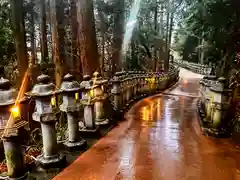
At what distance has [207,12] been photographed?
8.42 meters

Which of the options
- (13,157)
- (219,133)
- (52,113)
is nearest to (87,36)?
(52,113)

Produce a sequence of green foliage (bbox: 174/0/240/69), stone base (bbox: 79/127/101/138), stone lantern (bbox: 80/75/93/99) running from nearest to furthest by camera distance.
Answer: stone lantern (bbox: 80/75/93/99), stone base (bbox: 79/127/101/138), green foliage (bbox: 174/0/240/69)

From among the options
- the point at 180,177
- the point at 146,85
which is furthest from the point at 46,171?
the point at 146,85

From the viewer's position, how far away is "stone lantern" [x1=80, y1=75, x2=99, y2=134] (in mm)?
4438

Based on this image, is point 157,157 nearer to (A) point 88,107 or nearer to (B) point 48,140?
(A) point 88,107

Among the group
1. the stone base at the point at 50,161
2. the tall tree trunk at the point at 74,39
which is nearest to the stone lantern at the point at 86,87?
the stone base at the point at 50,161

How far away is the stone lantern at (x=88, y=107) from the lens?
14.6 feet

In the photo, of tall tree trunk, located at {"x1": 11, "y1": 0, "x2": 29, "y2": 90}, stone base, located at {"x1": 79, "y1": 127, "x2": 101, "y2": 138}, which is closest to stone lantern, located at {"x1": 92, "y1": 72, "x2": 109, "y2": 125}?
stone base, located at {"x1": 79, "y1": 127, "x2": 101, "y2": 138}

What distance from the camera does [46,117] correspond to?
9.99ft

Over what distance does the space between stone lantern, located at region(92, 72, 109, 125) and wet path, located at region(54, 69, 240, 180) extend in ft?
1.20

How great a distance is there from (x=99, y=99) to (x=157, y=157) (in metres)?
1.89

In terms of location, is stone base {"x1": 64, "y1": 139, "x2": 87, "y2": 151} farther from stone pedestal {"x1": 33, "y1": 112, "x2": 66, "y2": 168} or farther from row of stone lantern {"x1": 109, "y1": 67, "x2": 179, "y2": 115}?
row of stone lantern {"x1": 109, "y1": 67, "x2": 179, "y2": 115}

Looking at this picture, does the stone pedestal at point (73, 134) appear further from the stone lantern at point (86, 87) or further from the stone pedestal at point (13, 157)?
the stone pedestal at point (13, 157)

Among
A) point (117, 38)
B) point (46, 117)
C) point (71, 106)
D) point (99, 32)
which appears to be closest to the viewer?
point (46, 117)
